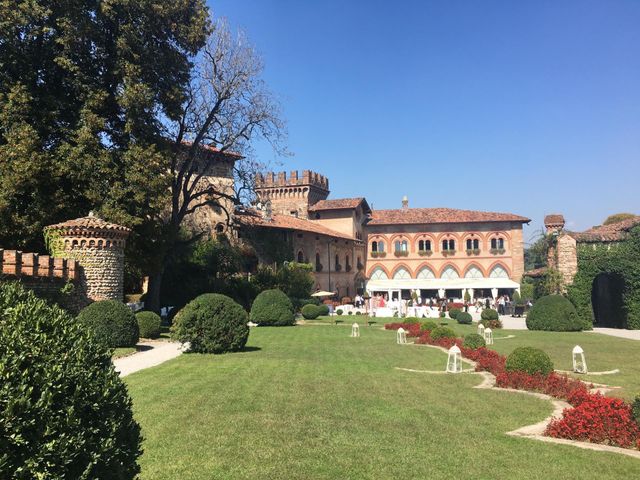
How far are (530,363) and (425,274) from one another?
148 ft

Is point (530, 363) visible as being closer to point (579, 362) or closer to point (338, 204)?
point (579, 362)

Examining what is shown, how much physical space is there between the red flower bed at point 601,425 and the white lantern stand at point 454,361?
16.3 feet

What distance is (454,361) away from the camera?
472 inches

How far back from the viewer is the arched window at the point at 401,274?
2181 inches

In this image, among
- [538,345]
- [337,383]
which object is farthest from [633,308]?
[337,383]

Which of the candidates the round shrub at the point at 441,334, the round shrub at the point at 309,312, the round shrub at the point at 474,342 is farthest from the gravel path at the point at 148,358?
the round shrub at the point at 309,312

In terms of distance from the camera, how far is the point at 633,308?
89.2ft

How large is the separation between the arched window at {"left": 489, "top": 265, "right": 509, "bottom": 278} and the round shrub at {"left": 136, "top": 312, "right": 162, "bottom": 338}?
4174 cm

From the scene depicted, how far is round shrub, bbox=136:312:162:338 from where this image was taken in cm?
1975

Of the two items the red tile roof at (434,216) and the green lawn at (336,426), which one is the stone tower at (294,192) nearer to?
the red tile roof at (434,216)

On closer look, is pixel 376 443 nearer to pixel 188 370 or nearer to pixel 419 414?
pixel 419 414

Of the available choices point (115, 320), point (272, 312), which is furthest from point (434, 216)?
point (115, 320)

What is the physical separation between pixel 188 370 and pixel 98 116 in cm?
1475

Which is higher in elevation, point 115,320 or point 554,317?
point 115,320
